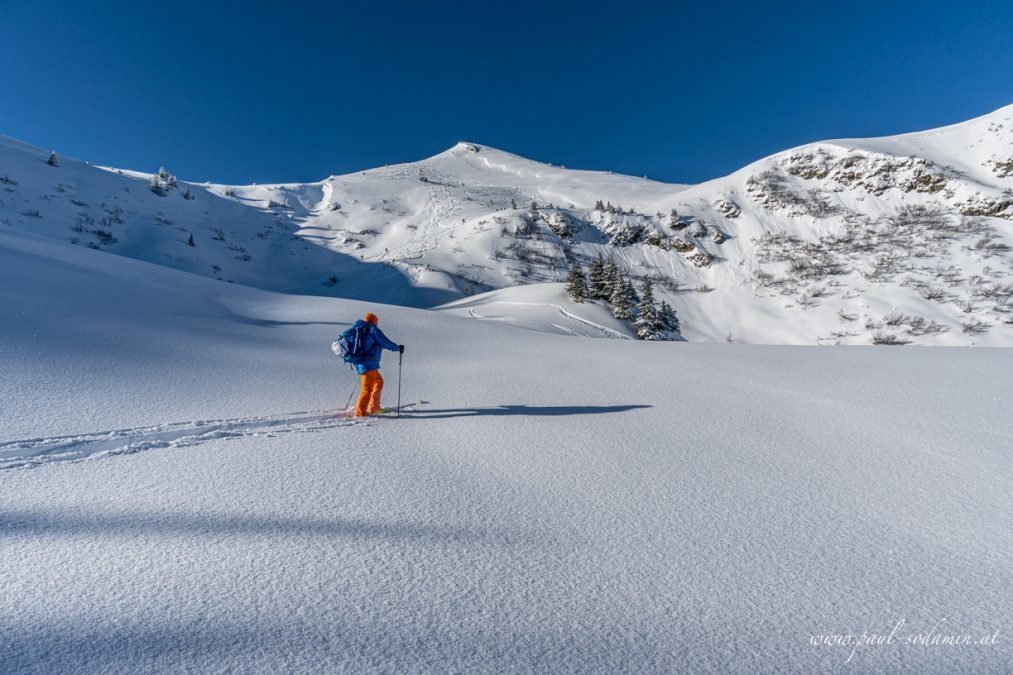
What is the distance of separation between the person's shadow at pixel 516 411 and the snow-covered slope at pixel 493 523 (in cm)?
6

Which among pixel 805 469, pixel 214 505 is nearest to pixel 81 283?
pixel 214 505

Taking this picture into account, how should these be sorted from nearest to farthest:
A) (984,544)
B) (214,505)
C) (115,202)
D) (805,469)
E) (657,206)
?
(984,544) < (214,505) < (805,469) < (115,202) < (657,206)

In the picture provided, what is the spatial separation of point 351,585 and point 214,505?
5.22 ft

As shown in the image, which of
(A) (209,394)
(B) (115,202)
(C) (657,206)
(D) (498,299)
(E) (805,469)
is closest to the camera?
A: (E) (805,469)

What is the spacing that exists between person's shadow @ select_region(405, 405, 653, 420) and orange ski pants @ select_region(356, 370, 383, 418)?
49cm

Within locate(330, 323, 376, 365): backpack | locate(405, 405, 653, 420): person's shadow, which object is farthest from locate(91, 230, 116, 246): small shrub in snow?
locate(405, 405, 653, 420): person's shadow

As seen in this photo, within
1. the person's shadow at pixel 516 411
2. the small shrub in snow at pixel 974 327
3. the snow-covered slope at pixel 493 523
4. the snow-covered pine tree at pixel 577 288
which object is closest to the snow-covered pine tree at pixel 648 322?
the snow-covered pine tree at pixel 577 288

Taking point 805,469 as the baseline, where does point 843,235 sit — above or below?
above

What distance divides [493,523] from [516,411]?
3221 mm

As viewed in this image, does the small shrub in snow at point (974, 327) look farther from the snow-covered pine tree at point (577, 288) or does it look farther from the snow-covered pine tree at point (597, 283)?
the snow-covered pine tree at point (577, 288)

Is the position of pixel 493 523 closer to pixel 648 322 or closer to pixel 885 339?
pixel 648 322

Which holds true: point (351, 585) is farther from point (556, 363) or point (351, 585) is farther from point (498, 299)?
point (498, 299)

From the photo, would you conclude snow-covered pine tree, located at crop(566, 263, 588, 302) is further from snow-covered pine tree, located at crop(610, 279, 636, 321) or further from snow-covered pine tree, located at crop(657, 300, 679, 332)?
snow-covered pine tree, located at crop(657, 300, 679, 332)

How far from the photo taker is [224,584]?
2.36 metres
